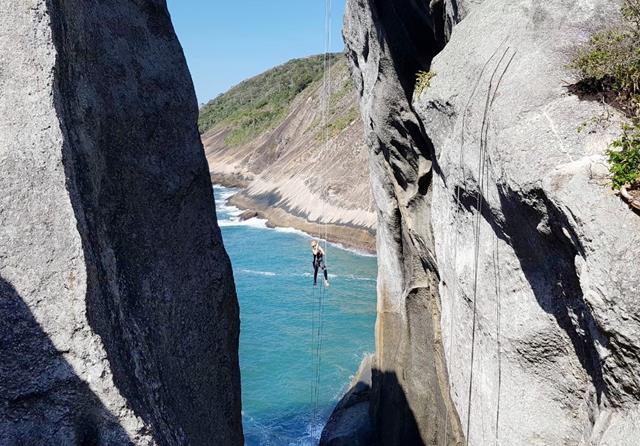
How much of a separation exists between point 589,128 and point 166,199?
16.1 feet

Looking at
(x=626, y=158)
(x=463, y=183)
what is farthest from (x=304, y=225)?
(x=626, y=158)

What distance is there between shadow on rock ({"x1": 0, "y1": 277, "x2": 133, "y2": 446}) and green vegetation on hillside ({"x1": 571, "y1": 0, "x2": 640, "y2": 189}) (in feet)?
16.1

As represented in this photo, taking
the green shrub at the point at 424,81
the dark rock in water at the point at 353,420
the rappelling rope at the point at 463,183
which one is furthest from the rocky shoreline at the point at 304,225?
the rappelling rope at the point at 463,183

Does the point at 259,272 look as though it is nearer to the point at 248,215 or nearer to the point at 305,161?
the point at 248,215

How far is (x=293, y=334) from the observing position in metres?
23.2

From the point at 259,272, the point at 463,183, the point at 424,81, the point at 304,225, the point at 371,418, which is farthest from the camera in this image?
the point at 304,225

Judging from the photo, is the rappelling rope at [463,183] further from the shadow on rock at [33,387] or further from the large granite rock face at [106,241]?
the shadow on rock at [33,387]

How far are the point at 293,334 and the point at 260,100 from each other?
6506 centimetres

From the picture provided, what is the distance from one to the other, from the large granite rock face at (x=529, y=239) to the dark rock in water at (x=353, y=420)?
4.61 meters

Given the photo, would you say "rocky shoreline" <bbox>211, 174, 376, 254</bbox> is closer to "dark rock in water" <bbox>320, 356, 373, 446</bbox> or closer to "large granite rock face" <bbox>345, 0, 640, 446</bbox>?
"dark rock in water" <bbox>320, 356, 373, 446</bbox>

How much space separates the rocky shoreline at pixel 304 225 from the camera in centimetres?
3475

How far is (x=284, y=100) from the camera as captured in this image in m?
75.1

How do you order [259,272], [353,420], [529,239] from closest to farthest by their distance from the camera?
1. [529,239]
2. [353,420]
3. [259,272]

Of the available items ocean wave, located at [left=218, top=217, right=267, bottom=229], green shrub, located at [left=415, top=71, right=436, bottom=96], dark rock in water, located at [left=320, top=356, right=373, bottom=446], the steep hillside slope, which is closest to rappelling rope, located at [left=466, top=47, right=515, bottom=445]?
green shrub, located at [left=415, top=71, right=436, bottom=96]
